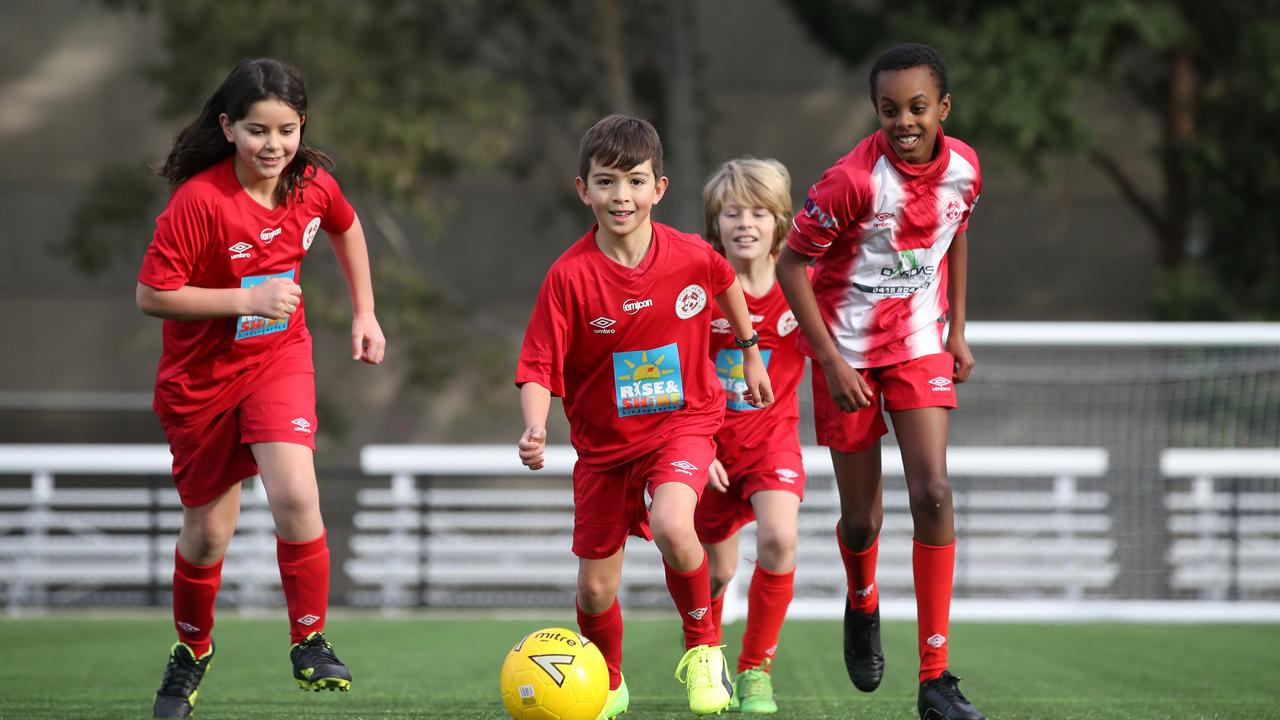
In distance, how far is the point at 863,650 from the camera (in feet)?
14.8

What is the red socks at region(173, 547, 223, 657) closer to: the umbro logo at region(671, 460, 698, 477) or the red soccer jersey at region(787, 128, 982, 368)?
the umbro logo at region(671, 460, 698, 477)

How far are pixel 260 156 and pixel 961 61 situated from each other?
9.21 metres

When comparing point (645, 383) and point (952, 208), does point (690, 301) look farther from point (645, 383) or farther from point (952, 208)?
point (952, 208)

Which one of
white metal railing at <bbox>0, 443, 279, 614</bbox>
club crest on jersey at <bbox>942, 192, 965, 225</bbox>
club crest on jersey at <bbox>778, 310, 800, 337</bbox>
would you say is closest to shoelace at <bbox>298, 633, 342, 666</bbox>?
club crest on jersey at <bbox>778, 310, 800, 337</bbox>

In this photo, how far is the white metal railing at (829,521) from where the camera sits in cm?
984

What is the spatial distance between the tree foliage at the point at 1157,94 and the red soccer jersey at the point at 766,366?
7479mm

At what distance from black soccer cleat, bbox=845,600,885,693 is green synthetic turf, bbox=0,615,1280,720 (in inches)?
4.3

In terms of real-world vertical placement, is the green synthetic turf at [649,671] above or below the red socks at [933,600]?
below

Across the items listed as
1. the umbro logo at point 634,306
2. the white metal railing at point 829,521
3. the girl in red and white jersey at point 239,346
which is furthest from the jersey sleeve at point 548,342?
the white metal railing at point 829,521

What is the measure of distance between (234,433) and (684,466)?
1.30 meters

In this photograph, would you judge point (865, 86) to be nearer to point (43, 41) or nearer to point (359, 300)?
point (43, 41)

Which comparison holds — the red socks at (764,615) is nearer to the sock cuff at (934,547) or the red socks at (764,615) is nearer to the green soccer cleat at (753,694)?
the green soccer cleat at (753,694)

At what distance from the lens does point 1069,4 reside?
1238 centimetres

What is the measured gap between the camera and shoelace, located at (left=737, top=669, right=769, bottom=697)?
450 cm
